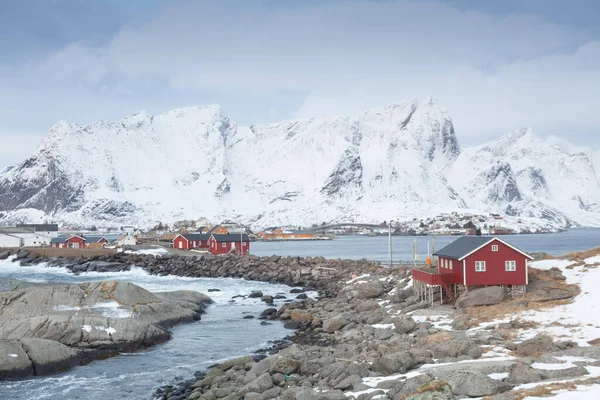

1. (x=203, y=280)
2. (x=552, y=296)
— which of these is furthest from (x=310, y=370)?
(x=203, y=280)

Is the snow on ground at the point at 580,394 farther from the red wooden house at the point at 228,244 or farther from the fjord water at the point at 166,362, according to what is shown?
the red wooden house at the point at 228,244

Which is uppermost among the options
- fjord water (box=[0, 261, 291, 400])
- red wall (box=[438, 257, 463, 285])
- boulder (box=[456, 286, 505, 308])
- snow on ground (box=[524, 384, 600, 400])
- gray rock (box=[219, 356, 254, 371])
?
red wall (box=[438, 257, 463, 285])

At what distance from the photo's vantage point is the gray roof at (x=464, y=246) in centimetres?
3292

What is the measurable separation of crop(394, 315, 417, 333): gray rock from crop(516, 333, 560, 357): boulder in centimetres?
713

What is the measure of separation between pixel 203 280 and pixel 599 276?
4422 cm

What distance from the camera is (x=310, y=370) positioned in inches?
850

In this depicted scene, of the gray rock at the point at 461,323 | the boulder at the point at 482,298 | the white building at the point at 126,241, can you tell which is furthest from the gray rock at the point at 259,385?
the white building at the point at 126,241

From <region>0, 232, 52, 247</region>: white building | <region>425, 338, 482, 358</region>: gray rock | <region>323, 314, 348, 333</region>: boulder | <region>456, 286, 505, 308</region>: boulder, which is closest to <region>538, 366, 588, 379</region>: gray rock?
<region>425, 338, 482, 358</region>: gray rock

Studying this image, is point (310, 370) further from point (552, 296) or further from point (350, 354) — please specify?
point (552, 296)

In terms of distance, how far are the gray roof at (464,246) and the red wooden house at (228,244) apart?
5868 cm

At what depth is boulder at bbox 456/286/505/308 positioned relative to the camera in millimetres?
30609

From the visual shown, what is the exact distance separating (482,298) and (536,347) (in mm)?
10715

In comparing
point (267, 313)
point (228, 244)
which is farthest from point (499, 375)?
point (228, 244)

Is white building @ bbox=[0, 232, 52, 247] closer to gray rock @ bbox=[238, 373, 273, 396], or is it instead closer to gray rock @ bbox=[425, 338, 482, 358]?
gray rock @ bbox=[238, 373, 273, 396]
